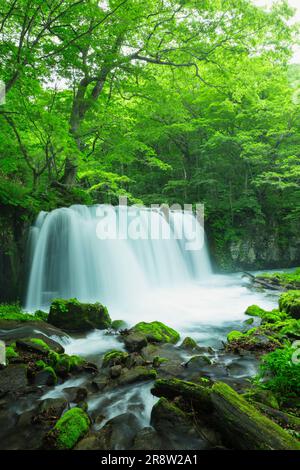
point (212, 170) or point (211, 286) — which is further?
point (212, 170)

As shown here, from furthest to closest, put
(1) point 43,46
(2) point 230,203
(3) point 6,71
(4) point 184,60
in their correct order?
1. (2) point 230,203
2. (4) point 184,60
3. (1) point 43,46
4. (3) point 6,71

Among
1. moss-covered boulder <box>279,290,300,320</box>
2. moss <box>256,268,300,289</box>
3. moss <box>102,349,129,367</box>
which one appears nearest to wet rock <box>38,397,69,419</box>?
moss <box>102,349,129,367</box>

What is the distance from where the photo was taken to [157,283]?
1226cm

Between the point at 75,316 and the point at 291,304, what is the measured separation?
5.28m

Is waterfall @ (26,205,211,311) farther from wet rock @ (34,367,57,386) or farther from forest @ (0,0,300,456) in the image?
wet rock @ (34,367,57,386)

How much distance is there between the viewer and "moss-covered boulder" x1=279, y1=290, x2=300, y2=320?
21.8 feet

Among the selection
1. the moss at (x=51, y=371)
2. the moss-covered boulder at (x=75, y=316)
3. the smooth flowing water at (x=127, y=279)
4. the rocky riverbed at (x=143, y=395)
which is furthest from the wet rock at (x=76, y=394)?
the moss-covered boulder at (x=75, y=316)

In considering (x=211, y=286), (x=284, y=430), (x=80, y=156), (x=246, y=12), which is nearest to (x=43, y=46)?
(x=80, y=156)

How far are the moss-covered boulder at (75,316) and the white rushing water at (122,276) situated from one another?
1.41ft

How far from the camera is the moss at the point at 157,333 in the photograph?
5844 mm

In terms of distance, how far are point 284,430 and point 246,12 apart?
12682mm

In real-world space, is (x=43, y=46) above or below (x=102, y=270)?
above

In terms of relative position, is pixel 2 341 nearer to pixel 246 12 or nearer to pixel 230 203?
pixel 246 12

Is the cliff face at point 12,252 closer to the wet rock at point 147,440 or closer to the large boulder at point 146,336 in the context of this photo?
the large boulder at point 146,336
